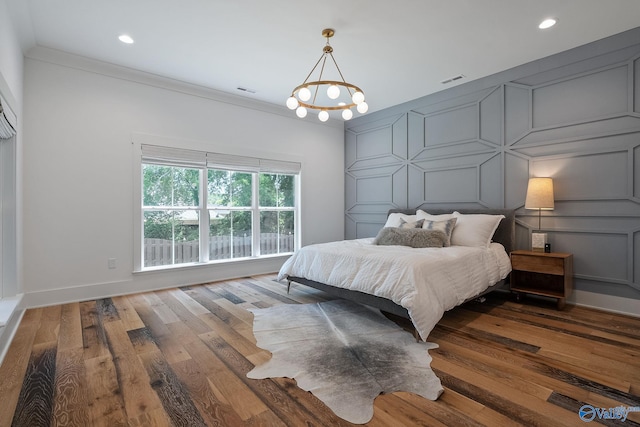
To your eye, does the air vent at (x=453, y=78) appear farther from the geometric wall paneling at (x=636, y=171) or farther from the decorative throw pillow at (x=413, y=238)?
the decorative throw pillow at (x=413, y=238)

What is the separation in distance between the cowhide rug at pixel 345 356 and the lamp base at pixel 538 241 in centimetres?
204

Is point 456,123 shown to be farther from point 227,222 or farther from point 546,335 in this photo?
point 227,222

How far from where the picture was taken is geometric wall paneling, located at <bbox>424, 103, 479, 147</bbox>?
4.30 metres

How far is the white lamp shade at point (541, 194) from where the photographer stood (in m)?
3.39

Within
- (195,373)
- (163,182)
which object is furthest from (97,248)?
(195,373)

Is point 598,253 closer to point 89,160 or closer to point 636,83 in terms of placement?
point 636,83

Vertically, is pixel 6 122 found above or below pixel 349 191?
above

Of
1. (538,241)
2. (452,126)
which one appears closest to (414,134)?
(452,126)

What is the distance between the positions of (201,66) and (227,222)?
2.21 m

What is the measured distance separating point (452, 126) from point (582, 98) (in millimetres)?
1468

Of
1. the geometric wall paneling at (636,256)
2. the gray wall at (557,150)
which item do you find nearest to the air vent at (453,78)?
the gray wall at (557,150)

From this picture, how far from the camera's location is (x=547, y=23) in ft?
9.64

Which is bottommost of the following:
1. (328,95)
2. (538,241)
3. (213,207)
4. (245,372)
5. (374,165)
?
(245,372)

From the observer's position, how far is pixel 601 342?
2453 mm
